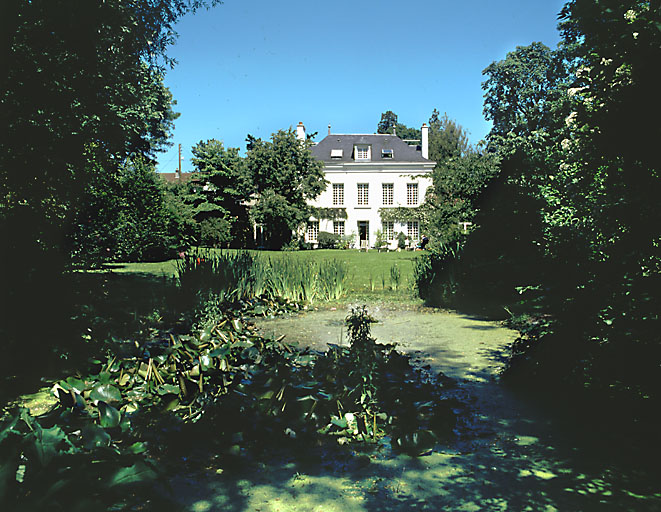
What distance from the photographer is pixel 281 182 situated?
113 ft

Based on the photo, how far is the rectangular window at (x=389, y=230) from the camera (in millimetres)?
41000

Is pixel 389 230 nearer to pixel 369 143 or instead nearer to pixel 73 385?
pixel 369 143

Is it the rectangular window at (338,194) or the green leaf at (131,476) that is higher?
the rectangular window at (338,194)

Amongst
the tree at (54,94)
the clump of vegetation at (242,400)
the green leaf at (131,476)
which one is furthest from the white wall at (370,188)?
the green leaf at (131,476)

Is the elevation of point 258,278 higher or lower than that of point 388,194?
lower

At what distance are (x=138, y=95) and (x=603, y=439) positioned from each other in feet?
38.6

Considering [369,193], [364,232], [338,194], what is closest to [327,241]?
[364,232]

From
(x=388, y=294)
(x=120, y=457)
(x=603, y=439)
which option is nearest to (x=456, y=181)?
(x=388, y=294)

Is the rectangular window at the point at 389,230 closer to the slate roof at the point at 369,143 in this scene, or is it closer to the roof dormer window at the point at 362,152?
the slate roof at the point at 369,143

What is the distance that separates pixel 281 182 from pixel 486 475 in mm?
32243

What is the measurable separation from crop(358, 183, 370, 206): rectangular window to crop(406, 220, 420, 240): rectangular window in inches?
153

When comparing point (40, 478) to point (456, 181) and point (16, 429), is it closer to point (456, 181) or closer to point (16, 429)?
point (16, 429)

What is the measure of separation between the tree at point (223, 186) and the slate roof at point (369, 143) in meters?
9.38

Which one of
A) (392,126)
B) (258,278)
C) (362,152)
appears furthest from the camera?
(392,126)
